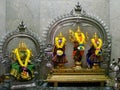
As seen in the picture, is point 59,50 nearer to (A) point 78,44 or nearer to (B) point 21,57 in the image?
(A) point 78,44

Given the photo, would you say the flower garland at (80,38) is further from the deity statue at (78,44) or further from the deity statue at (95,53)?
the deity statue at (95,53)

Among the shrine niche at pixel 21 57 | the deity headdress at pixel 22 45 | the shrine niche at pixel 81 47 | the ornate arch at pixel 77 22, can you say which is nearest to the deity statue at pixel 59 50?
the shrine niche at pixel 81 47

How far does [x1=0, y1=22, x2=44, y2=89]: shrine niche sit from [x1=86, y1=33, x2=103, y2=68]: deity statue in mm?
931

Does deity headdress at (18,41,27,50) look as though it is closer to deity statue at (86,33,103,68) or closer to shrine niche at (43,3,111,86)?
shrine niche at (43,3,111,86)

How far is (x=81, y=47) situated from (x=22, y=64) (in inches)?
44.4

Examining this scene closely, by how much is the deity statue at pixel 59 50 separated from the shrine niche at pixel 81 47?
20 mm

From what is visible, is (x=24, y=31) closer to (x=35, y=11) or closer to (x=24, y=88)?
(x=35, y=11)

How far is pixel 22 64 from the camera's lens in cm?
596

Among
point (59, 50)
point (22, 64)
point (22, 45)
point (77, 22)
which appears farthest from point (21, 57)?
point (77, 22)

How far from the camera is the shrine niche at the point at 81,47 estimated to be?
19.0ft

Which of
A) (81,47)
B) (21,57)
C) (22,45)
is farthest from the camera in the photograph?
(22,45)

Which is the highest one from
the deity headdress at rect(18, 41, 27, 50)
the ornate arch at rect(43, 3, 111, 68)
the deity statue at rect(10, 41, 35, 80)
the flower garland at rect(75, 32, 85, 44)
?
the ornate arch at rect(43, 3, 111, 68)

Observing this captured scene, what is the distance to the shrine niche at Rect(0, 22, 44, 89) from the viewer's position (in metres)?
5.93

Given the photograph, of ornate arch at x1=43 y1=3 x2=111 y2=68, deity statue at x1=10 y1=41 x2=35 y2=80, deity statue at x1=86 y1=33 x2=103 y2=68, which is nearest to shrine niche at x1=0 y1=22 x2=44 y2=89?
deity statue at x1=10 y1=41 x2=35 y2=80
